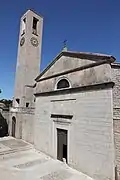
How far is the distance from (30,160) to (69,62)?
7948 mm

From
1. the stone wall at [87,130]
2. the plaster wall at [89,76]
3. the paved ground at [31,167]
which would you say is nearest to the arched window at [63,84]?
the plaster wall at [89,76]

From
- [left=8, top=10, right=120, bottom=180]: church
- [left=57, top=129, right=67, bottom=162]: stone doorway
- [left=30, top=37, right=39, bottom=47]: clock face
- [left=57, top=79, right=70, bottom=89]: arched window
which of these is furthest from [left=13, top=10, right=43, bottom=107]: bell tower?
[left=57, top=129, right=67, bottom=162]: stone doorway

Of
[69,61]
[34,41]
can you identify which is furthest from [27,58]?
[69,61]

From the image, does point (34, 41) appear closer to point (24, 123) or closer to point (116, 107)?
point (24, 123)

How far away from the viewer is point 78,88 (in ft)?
35.6

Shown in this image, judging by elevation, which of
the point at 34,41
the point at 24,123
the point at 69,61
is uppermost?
the point at 34,41

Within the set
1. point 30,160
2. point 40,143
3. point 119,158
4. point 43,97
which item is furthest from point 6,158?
point 119,158

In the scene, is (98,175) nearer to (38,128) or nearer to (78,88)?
(78,88)

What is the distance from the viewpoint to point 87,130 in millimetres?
9914

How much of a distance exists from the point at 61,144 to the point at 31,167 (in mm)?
2826

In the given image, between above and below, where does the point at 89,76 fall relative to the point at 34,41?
below

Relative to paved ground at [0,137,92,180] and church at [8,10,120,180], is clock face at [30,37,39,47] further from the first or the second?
paved ground at [0,137,92,180]

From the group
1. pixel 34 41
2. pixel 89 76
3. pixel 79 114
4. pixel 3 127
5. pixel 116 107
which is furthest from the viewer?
pixel 3 127

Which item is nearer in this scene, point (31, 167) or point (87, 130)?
point (87, 130)
